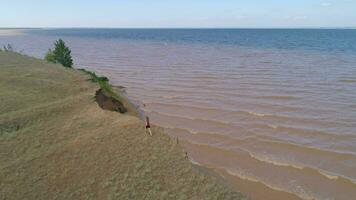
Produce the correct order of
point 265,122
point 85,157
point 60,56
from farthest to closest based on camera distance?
point 60,56 → point 265,122 → point 85,157

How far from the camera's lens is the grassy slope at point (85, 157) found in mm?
8398

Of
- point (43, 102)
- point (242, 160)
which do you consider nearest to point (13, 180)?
point (43, 102)

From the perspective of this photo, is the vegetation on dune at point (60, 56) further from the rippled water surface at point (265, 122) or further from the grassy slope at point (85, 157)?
the grassy slope at point (85, 157)

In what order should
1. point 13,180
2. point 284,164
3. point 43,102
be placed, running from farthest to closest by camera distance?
point 43,102 < point 284,164 < point 13,180

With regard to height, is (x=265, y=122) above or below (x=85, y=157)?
below

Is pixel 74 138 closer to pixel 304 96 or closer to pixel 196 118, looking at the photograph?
pixel 196 118

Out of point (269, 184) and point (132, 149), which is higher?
point (132, 149)

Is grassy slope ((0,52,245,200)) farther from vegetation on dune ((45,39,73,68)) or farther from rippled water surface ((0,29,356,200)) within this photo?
vegetation on dune ((45,39,73,68))

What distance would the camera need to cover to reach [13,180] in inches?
344

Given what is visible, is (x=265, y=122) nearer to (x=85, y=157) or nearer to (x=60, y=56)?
(x=85, y=157)

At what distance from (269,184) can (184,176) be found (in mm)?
3450

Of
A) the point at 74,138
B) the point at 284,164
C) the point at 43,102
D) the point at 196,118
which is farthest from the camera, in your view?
the point at 196,118

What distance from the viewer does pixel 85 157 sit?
10.0 metres

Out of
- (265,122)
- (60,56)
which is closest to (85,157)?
(265,122)
